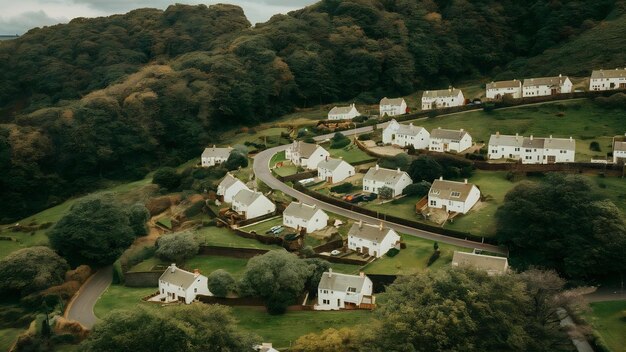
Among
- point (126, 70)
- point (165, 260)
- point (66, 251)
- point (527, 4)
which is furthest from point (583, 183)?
point (126, 70)

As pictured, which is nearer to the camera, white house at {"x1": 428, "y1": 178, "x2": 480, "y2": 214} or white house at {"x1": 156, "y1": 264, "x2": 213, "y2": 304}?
white house at {"x1": 156, "y1": 264, "x2": 213, "y2": 304}

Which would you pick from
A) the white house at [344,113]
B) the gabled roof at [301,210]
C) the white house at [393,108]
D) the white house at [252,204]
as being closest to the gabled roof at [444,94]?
the white house at [393,108]

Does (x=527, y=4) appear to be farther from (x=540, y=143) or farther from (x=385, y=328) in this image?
(x=385, y=328)

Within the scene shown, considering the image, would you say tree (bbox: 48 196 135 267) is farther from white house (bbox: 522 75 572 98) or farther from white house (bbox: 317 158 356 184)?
white house (bbox: 522 75 572 98)

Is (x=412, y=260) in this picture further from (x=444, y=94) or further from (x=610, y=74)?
(x=610, y=74)

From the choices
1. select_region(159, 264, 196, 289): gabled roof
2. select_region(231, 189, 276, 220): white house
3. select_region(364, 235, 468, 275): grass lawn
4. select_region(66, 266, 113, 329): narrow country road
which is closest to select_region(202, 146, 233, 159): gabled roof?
select_region(231, 189, 276, 220): white house
